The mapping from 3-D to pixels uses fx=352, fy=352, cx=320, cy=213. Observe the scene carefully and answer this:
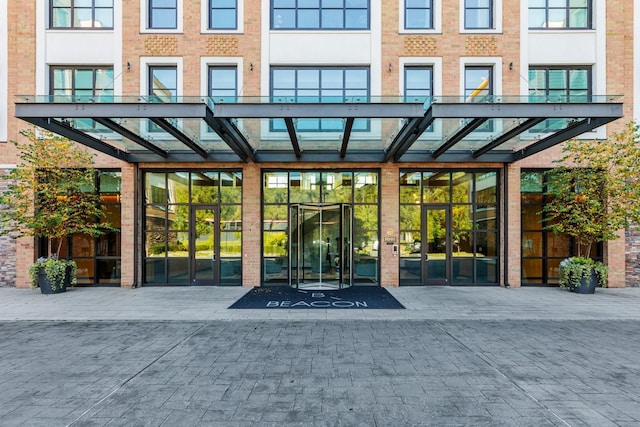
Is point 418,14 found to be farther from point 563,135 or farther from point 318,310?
point 318,310

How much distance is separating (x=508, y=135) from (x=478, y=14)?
5490 millimetres

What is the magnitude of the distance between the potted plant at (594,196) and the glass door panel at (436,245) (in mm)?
3091

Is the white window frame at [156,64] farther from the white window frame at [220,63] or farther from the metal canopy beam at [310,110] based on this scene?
the metal canopy beam at [310,110]

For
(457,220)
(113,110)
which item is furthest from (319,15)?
(457,220)

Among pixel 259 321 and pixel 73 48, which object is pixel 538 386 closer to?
pixel 259 321

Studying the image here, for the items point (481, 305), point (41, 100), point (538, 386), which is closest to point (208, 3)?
point (41, 100)

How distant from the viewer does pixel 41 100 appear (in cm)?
763

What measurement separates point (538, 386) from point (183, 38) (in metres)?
13.0

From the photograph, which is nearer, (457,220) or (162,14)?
(162,14)

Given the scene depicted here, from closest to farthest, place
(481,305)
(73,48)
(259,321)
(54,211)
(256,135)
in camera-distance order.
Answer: (259,321)
(481,305)
(256,135)
(54,211)
(73,48)

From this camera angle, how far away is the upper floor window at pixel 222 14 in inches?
466

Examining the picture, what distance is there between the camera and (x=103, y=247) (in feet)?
39.1

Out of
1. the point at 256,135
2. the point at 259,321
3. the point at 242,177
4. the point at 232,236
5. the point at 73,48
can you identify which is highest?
the point at 73,48

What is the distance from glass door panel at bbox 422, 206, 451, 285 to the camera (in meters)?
11.9
